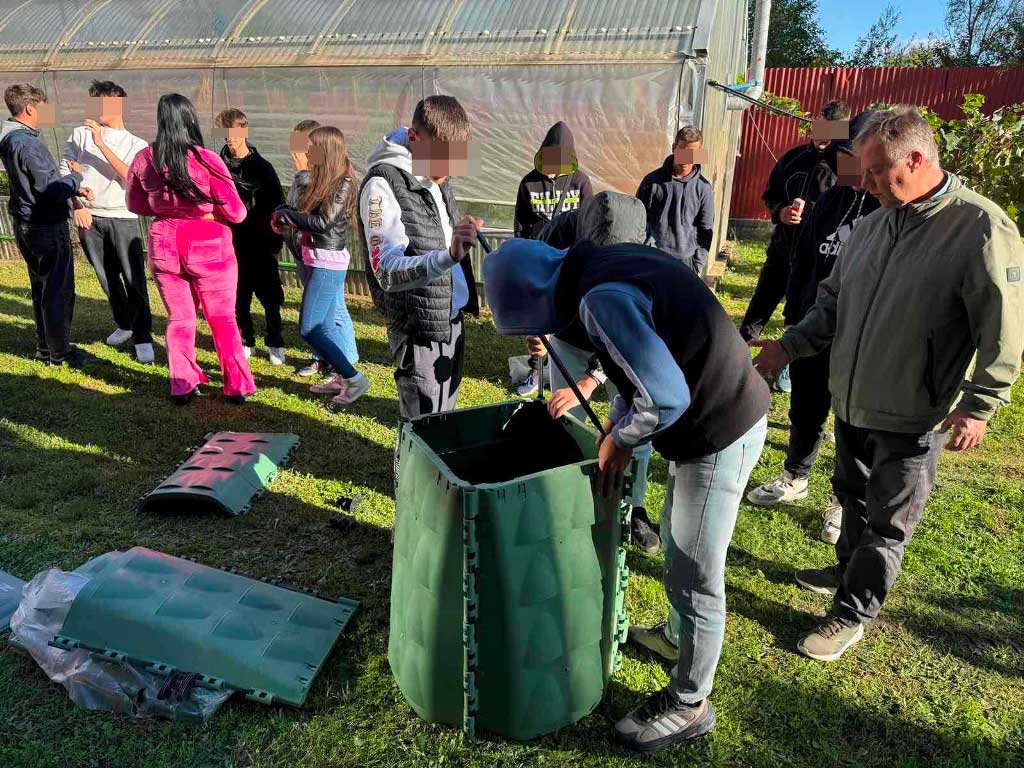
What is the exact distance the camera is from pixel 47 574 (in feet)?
9.73

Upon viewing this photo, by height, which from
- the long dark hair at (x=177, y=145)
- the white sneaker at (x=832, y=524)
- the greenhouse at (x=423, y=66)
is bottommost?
the white sneaker at (x=832, y=524)

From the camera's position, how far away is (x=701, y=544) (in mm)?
2305

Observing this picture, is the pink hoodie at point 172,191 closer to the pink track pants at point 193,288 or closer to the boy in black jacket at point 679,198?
the pink track pants at point 193,288

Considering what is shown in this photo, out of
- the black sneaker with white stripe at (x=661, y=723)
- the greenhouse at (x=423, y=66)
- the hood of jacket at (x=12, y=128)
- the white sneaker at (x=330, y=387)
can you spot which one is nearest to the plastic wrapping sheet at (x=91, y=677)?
the black sneaker with white stripe at (x=661, y=723)

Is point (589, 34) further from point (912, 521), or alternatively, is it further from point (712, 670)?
point (712, 670)

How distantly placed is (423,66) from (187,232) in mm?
4007

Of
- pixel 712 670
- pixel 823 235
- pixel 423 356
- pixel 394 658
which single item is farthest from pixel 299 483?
pixel 823 235

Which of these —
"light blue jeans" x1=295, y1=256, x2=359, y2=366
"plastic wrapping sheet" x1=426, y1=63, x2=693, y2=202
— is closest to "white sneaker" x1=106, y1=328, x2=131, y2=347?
"light blue jeans" x1=295, y1=256, x2=359, y2=366

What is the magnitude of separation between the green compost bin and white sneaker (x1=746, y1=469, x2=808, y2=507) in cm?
174

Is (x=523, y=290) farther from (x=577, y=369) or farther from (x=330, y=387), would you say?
(x=330, y=387)

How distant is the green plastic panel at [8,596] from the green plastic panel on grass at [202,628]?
14.2 inches

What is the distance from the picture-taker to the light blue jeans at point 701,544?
225cm

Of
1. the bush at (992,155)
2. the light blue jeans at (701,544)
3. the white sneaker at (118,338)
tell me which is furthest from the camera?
the white sneaker at (118,338)

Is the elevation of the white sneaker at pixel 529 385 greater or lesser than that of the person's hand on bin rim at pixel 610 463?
lesser
